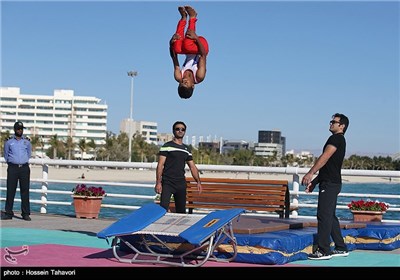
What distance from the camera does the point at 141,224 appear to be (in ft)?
30.5

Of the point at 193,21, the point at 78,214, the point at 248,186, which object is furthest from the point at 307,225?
the point at 78,214

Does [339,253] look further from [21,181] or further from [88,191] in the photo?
[21,181]

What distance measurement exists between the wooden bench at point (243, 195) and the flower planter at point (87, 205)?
2.97m

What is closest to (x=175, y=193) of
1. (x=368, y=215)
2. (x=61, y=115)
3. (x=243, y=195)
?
(x=243, y=195)

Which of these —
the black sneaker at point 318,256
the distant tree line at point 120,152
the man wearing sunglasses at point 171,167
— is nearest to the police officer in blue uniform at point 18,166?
the man wearing sunglasses at point 171,167

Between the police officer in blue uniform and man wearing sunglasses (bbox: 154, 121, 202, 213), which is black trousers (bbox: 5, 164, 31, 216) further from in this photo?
man wearing sunglasses (bbox: 154, 121, 202, 213)

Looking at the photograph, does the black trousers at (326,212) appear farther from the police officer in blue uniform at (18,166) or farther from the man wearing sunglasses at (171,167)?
the police officer in blue uniform at (18,166)

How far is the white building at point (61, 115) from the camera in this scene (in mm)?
181875

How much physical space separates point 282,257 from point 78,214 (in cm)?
745

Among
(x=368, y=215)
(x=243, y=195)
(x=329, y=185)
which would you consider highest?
(x=329, y=185)

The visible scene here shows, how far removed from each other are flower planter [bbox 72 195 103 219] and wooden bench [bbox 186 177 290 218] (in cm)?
297

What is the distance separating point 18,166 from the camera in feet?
49.3

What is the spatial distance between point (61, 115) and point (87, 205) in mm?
169915
